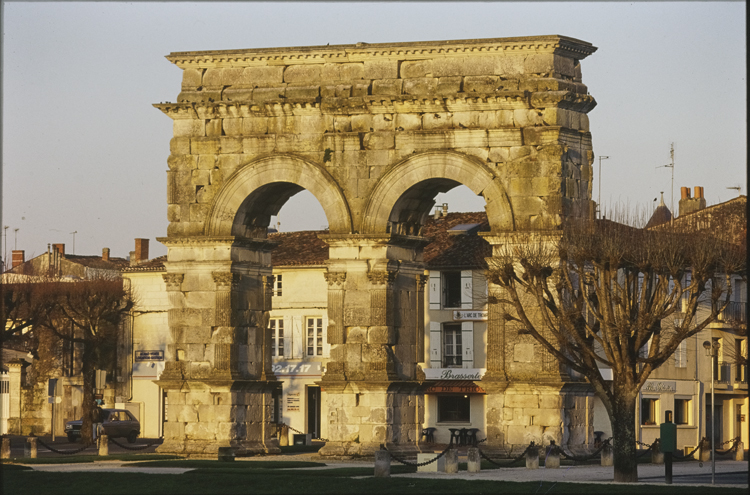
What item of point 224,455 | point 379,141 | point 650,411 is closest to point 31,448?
point 224,455

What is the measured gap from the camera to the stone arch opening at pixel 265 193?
40.8 meters

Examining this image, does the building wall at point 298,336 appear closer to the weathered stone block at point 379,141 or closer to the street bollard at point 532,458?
the weathered stone block at point 379,141

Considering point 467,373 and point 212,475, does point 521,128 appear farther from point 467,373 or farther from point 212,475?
point 467,373

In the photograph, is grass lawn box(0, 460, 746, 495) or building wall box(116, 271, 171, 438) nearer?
grass lawn box(0, 460, 746, 495)

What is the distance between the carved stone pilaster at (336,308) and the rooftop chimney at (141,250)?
43961mm

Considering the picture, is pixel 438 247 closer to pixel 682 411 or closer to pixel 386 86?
pixel 682 411

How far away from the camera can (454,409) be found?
66.4 m

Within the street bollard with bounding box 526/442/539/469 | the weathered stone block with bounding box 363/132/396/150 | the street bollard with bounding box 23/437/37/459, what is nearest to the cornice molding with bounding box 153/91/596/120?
the weathered stone block with bounding box 363/132/396/150

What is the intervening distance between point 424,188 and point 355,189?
5.82 feet

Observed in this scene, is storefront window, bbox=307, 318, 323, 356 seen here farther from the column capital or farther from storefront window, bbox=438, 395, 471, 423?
the column capital

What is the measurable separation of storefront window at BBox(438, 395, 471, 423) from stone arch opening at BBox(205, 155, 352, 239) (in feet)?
83.0

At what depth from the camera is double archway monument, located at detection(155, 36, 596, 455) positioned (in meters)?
39.2

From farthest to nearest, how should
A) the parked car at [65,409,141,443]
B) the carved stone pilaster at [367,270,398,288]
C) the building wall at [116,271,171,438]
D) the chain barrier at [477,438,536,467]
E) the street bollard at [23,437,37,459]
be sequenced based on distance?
the building wall at [116,271,171,438]
the parked car at [65,409,141,443]
the street bollard at [23,437,37,459]
the carved stone pilaster at [367,270,398,288]
the chain barrier at [477,438,536,467]

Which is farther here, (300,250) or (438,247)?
(300,250)
